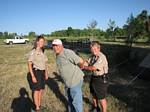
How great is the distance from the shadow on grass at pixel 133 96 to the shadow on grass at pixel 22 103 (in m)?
2.32

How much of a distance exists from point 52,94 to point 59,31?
9699cm

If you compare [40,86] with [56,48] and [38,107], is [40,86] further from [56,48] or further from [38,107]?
[56,48]

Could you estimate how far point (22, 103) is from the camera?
8.30 m

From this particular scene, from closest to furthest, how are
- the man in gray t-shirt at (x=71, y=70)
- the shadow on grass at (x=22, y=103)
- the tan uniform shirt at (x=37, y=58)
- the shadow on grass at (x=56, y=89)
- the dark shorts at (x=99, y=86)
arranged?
the man in gray t-shirt at (x=71, y=70)
the dark shorts at (x=99, y=86)
the tan uniform shirt at (x=37, y=58)
the shadow on grass at (x=22, y=103)
the shadow on grass at (x=56, y=89)

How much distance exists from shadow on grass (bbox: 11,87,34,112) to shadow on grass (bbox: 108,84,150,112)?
91.5 inches

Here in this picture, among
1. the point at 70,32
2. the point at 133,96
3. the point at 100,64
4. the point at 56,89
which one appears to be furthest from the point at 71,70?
the point at 70,32

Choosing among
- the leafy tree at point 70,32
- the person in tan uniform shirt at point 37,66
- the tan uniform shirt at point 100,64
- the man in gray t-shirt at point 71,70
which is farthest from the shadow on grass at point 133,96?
the leafy tree at point 70,32

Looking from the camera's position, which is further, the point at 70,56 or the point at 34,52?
the point at 34,52

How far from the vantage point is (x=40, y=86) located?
7.28m

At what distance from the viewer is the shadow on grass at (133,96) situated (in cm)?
729

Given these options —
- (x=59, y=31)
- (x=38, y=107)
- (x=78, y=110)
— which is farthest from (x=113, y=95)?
(x=59, y=31)

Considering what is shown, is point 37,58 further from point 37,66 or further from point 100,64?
point 100,64

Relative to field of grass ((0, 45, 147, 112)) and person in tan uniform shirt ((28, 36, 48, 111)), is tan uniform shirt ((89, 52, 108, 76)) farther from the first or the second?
person in tan uniform shirt ((28, 36, 48, 111))

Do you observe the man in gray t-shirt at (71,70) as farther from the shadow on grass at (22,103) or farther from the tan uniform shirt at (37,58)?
the shadow on grass at (22,103)
